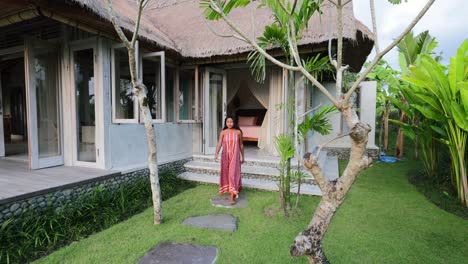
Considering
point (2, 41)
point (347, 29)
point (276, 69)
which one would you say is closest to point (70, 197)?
point (2, 41)

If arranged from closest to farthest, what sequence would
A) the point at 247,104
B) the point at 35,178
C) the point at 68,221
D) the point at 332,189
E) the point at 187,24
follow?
the point at 332,189
the point at 68,221
the point at 35,178
the point at 187,24
the point at 247,104

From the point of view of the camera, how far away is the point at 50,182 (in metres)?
3.57

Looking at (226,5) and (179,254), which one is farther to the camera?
(226,5)

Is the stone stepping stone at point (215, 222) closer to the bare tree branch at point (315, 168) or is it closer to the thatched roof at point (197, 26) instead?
the bare tree branch at point (315, 168)

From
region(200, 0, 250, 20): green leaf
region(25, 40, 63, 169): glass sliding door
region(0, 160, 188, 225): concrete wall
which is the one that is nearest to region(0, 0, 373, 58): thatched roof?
region(200, 0, 250, 20): green leaf

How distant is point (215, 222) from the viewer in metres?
3.38

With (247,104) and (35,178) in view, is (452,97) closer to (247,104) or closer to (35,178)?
(35,178)

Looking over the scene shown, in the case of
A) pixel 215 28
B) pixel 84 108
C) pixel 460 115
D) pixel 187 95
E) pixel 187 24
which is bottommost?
pixel 460 115

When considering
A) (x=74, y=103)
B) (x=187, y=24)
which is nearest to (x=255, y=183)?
(x=74, y=103)

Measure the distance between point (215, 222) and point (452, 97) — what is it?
3.75 meters

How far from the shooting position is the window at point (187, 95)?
6617 mm

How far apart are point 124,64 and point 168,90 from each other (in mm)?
1551

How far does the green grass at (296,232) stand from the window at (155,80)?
207 cm

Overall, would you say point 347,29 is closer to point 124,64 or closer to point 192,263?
point 124,64
